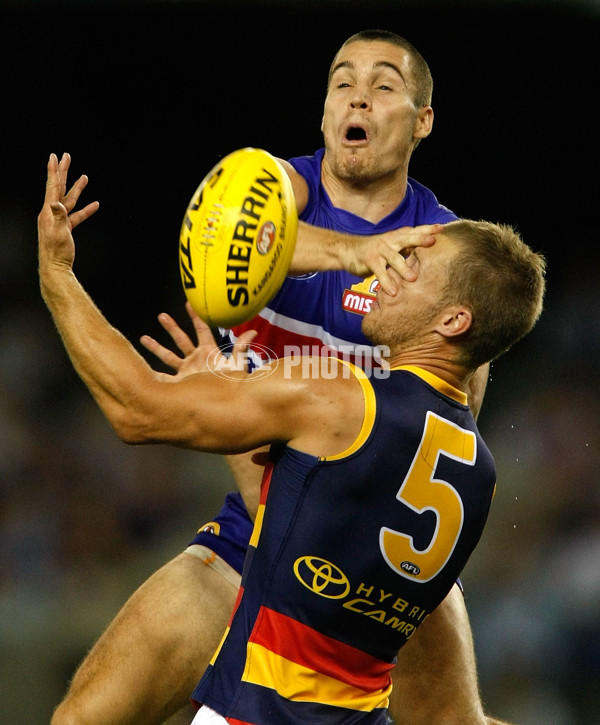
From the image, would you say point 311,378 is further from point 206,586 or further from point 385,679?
point 206,586

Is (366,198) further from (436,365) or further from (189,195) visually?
(189,195)

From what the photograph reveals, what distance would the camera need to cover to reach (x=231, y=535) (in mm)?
4004

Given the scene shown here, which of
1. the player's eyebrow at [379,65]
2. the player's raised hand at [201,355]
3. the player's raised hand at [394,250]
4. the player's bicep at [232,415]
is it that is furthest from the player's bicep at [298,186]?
the player's bicep at [232,415]

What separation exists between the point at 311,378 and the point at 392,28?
16.1 feet

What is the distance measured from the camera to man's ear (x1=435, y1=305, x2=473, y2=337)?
3.08 m

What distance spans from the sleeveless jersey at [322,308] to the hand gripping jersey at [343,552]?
1.00 metres

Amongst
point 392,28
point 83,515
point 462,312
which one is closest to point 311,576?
point 462,312

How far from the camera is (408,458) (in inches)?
115

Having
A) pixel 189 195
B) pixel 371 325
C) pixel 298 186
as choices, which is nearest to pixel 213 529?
pixel 371 325

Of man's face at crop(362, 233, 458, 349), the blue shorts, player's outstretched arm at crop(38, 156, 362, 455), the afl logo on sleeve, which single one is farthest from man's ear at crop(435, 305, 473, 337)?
the afl logo on sleeve

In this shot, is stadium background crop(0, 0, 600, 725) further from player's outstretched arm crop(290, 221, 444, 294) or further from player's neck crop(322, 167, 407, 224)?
player's outstretched arm crop(290, 221, 444, 294)

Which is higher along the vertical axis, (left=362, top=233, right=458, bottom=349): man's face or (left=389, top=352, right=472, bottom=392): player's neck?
(left=362, top=233, right=458, bottom=349): man's face

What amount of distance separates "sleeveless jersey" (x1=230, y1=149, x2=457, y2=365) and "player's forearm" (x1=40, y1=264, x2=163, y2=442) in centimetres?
113

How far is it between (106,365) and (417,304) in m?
0.95
